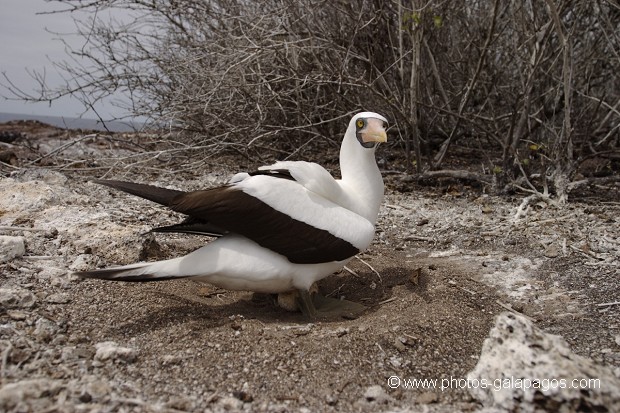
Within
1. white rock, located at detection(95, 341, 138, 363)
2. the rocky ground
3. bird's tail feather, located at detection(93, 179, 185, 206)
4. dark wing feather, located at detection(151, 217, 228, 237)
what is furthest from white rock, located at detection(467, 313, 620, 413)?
bird's tail feather, located at detection(93, 179, 185, 206)

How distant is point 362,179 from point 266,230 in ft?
2.65

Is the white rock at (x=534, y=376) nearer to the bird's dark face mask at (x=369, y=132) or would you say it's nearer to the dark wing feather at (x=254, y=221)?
the dark wing feather at (x=254, y=221)

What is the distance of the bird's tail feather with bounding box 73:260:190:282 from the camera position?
9.84 feet

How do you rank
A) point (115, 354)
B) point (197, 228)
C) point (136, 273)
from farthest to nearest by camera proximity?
point (197, 228) < point (136, 273) < point (115, 354)

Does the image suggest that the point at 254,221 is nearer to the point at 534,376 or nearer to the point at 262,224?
the point at 262,224

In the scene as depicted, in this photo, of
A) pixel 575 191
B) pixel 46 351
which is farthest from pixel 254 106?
pixel 46 351

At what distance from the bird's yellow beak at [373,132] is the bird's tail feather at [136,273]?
4.58 ft

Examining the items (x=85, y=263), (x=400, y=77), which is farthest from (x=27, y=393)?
(x=400, y=77)

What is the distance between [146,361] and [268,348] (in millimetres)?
550

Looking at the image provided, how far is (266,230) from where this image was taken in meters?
3.22

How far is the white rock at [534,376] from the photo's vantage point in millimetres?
2004

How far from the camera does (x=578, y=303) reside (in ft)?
11.0

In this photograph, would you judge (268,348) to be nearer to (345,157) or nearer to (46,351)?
(46,351)

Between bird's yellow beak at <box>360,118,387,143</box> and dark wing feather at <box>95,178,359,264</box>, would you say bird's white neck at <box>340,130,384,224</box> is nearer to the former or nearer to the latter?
bird's yellow beak at <box>360,118,387,143</box>
